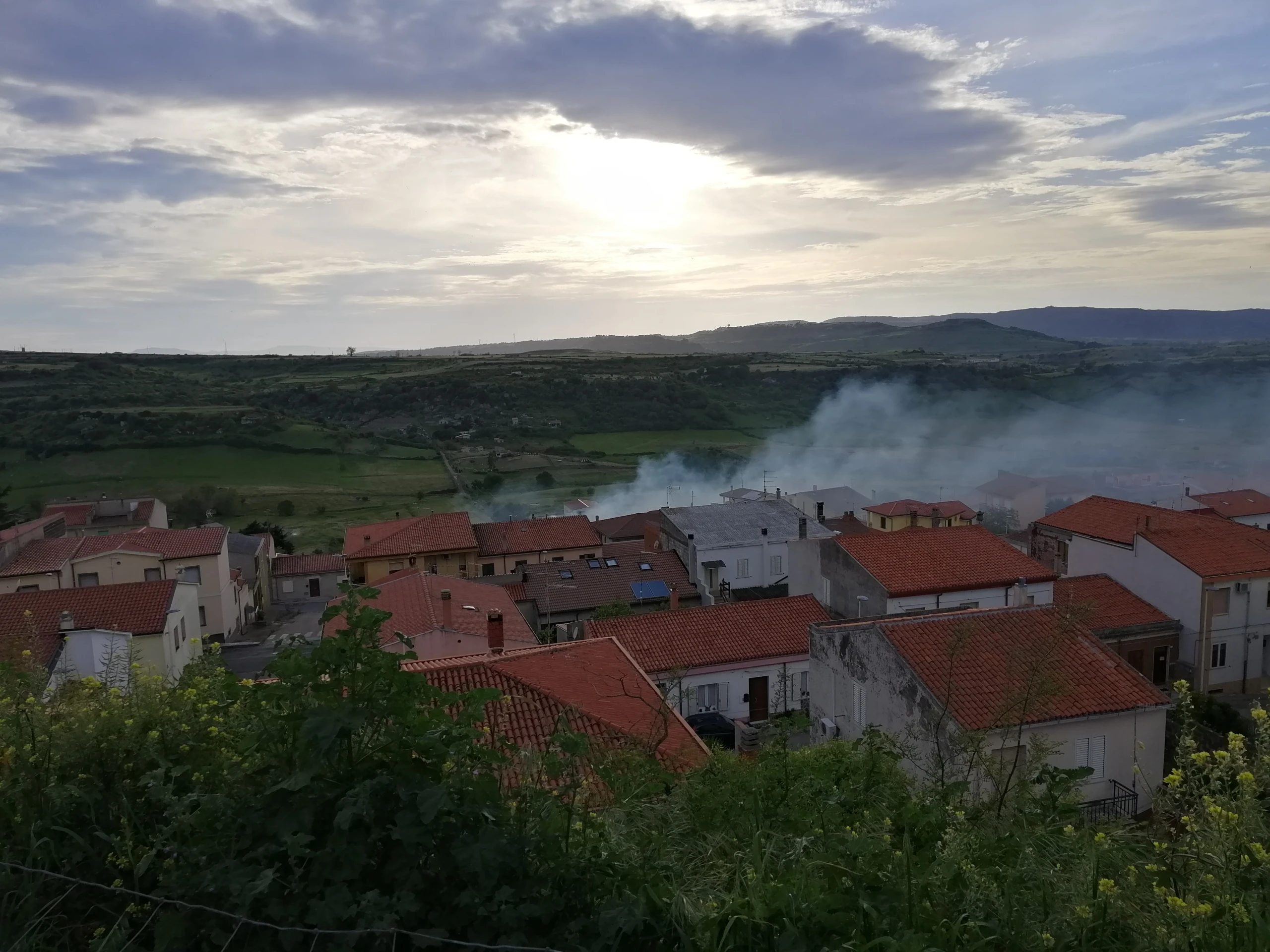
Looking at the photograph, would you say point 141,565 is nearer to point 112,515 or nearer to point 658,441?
point 112,515

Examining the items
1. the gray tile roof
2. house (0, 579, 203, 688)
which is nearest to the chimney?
house (0, 579, 203, 688)

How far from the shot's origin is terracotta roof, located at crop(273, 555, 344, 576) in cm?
4247

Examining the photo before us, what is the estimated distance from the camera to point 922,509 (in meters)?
45.6

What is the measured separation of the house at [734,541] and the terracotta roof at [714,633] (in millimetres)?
8308

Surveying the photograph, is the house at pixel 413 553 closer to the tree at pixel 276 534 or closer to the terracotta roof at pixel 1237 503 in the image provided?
the tree at pixel 276 534

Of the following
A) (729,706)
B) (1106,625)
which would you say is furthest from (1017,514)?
(729,706)

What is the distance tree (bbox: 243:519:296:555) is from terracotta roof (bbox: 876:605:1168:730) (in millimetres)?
39246

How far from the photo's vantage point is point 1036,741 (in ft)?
19.5

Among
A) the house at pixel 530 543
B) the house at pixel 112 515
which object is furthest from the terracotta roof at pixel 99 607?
the house at pixel 112 515

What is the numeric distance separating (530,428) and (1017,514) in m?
55.2

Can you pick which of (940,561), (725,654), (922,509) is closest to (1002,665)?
(725,654)

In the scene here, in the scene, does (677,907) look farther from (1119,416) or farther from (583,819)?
(1119,416)

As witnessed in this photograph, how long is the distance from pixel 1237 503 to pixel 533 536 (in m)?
32.9

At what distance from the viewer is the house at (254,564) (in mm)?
40156
